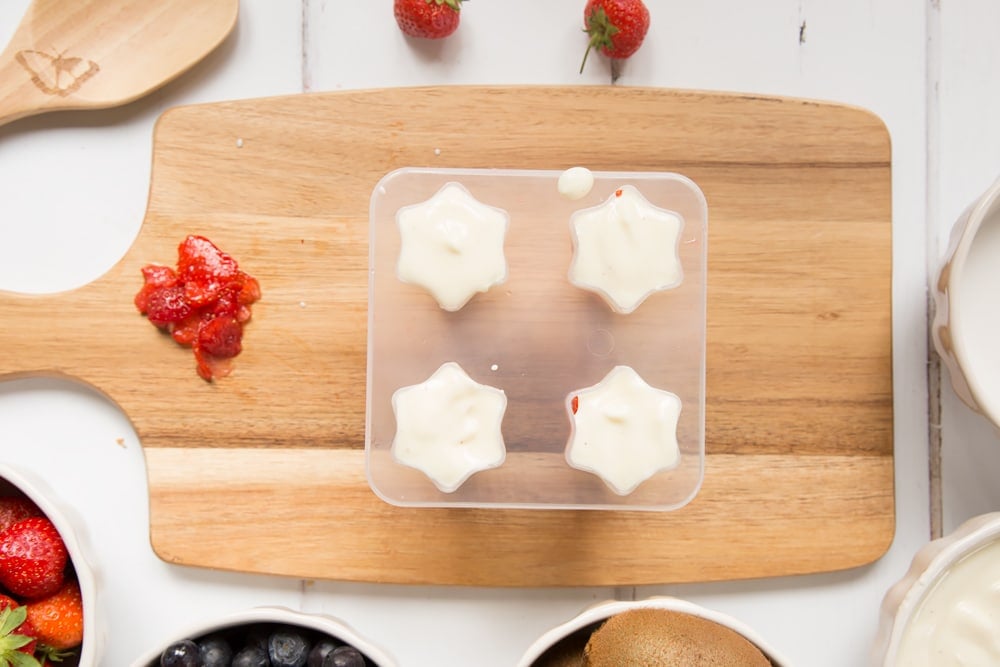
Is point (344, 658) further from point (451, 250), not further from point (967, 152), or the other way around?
point (967, 152)

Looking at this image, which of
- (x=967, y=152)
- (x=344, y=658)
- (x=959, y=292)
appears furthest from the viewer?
(x=967, y=152)

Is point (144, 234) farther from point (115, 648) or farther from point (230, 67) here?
point (115, 648)

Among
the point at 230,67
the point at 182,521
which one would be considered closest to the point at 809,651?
the point at 182,521

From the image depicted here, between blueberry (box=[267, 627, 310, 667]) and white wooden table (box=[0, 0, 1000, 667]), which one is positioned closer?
blueberry (box=[267, 627, 310, 667])

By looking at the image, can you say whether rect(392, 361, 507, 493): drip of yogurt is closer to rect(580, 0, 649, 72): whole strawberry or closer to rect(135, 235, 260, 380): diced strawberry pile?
rect(135, 235, 260, 380): diced strawberry pile

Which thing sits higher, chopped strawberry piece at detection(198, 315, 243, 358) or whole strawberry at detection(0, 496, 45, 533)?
chopped strawberry piece at detection(198, 315, 243, 358)

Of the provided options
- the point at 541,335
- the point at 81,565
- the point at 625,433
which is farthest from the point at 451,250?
the point at 81,565

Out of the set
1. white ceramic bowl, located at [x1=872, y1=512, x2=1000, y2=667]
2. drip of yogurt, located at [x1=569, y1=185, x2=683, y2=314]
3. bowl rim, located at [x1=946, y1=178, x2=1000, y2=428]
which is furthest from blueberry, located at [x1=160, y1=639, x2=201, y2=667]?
bowl rim, located at [x1=946, y1=178, x2=1000, y2=428]
